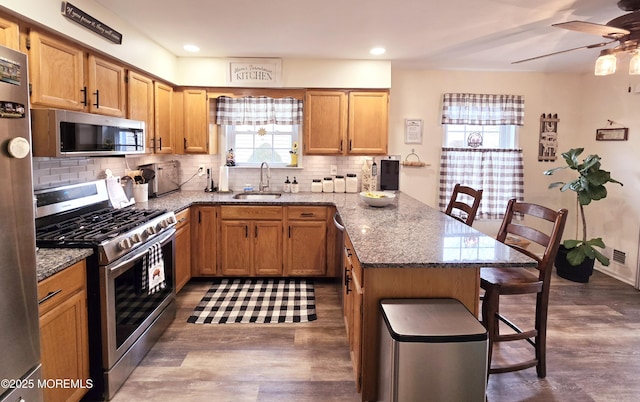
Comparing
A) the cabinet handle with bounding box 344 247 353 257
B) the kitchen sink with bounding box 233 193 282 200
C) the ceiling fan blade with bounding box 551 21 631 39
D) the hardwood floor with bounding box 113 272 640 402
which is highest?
the ceiling fan blade with bounding box 551 21 631 39

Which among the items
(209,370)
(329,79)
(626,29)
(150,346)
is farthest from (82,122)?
(626,29)

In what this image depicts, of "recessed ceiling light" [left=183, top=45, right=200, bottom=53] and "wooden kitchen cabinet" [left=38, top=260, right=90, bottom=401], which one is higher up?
"recessed ceiling light" [left=183, top=45, right=200, bottom=53]

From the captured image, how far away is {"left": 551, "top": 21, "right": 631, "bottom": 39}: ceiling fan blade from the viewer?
2.20 m

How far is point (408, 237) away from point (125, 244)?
1.64m

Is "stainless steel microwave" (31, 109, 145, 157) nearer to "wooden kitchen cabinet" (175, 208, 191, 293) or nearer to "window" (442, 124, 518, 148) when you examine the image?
"wooden kitchen cabinet" (175, 208, 191, 293)

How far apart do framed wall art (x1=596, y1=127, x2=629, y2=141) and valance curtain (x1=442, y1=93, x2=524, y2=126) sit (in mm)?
875

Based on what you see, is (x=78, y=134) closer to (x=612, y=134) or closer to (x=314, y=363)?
(x=314, y=363)

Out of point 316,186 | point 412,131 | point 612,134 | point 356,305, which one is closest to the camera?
point 356,305

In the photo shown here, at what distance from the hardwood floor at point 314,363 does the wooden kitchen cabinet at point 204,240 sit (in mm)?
554

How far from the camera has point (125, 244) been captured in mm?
2215

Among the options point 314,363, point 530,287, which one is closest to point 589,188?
point 530,287

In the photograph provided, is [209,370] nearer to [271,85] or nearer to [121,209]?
[121,209]

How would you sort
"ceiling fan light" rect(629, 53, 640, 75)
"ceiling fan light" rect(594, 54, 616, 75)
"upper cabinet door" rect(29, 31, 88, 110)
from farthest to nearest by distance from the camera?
"ceiling fan light" rect(594, 54, 616, 75) → "ceiling fan light" rect(629, 53, 640, 75) → "upper cabinet door" rect(29, 31, 88, 110)

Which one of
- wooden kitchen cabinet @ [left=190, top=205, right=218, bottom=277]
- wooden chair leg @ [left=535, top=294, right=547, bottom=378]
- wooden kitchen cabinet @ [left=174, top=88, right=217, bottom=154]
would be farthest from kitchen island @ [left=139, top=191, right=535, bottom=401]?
wooden kitchen cabinet @ [left=174, top=88, right=217, bottom=154]
